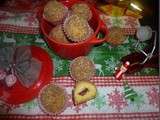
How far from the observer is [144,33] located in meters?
0.86

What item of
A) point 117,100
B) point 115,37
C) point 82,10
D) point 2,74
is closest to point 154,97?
point 117,100

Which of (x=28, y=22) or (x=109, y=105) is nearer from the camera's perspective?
(x=109, y=105)

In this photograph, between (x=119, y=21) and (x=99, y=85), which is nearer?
(x=99, y=85)

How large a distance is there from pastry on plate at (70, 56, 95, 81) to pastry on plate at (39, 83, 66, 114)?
60 mm

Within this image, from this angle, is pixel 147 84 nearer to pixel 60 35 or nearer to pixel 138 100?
pixel 138 100

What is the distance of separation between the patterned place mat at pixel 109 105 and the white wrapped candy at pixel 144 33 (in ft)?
0.42

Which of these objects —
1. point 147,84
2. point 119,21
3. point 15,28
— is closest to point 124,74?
point 147,84

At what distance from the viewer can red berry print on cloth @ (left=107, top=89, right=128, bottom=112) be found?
2.60 feet

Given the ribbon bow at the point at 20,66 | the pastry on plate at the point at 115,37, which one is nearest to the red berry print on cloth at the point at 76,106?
the ribbon bow at the point at 20,66

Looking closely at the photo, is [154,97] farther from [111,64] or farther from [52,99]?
[52,99]

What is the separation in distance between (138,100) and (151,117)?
6 centimetres

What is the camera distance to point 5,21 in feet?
3.07

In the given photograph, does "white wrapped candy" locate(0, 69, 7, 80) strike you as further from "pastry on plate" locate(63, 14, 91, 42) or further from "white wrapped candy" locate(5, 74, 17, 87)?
"pastry on plate" locate(63, 14, 91, 42)

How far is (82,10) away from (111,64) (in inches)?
7.6
